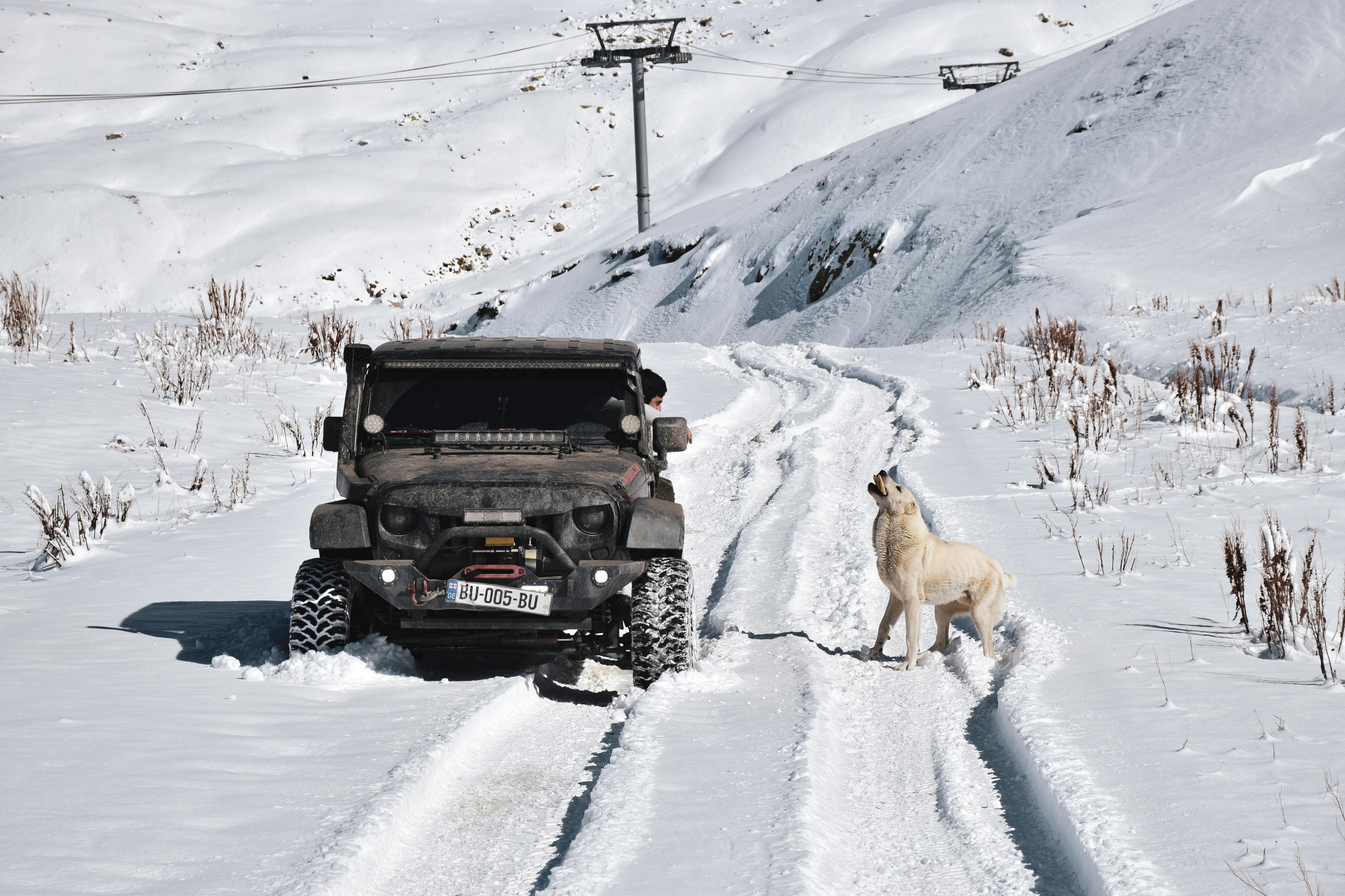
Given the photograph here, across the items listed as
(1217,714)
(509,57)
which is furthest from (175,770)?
(509,57)

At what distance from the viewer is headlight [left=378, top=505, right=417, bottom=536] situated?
17.4 ft

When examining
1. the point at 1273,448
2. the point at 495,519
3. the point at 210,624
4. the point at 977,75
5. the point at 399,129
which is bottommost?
the point at 210,624

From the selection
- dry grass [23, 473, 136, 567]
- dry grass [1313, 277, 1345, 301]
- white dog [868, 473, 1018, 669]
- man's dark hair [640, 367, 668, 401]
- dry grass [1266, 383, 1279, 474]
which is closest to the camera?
white dog [868, 473, 1018, 669]

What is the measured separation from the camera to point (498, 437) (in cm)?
598

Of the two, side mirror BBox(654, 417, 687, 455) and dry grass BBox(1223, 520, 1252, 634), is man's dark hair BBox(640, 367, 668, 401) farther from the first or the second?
dry grass BBox(1223, 520, 1252, 634)

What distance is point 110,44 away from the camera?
7488 centimetres

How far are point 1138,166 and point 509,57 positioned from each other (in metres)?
56.4

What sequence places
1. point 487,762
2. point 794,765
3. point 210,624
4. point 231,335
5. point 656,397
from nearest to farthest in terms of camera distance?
point 794,765
point 487,762
point 210,624
point 656,397
point 231,335

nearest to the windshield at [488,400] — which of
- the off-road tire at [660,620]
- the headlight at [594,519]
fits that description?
the headlight at [594,519]

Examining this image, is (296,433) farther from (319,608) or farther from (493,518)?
(493,518)

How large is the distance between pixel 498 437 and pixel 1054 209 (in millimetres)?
→ 25368

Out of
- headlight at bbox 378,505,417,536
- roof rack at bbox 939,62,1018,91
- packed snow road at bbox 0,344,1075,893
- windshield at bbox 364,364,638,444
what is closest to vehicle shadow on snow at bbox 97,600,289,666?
packed snow road at bbox 0,344,1075,893

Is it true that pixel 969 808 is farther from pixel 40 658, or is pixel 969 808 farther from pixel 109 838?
pixel 40 658

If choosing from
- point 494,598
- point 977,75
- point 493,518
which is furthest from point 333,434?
point 977,75
